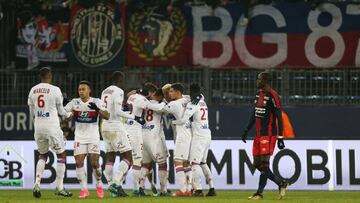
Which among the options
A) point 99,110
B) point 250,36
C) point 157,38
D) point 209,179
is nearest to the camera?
point 99,110

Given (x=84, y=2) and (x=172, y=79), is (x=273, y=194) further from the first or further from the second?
(x=84, y=2)

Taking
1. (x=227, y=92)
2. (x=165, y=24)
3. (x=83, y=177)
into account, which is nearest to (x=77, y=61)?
(x=165, y=24)

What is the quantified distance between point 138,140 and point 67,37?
9135 mm

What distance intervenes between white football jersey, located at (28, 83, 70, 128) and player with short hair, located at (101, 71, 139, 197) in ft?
3.16

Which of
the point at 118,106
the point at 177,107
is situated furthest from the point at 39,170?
the point at 177,107

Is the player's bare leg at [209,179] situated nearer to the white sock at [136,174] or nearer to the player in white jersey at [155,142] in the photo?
the player in white jersey at [155,142]

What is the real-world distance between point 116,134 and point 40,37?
990 centimetres

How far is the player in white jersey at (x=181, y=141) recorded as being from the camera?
65.1 ft

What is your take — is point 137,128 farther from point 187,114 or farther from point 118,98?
point 187,114

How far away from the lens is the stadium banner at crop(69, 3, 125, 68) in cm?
2853

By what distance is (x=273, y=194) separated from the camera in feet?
68.5

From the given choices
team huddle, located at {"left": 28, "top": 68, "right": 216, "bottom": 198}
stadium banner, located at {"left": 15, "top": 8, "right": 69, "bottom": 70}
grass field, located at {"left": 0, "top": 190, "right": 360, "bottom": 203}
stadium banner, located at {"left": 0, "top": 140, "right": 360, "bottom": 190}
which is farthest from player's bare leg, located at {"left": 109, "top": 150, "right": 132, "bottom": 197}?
stadium banner, located at {"left": 15, "top": 8, "right": 69, "bottom": 70}

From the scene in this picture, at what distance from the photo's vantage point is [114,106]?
19.7m

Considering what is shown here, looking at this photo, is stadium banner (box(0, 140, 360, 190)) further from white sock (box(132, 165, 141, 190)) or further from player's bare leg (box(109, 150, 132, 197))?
player's bare leg (box(109, 150, 132, 197))
